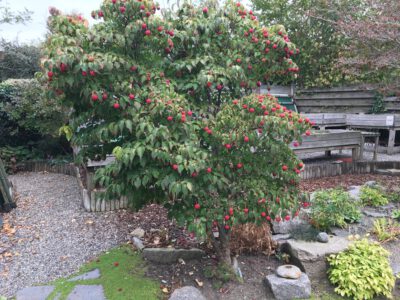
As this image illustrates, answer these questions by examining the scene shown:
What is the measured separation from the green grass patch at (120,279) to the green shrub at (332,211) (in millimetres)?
2164

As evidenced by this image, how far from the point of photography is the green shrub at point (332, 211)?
13.2 feet

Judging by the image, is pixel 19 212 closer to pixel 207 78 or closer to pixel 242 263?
pixel 242 263

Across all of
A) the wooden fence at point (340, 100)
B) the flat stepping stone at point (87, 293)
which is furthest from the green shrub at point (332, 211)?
the wooden fence at point (340, 100)

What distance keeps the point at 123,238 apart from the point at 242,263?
161 cm

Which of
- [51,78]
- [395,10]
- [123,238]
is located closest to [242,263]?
[123,238]

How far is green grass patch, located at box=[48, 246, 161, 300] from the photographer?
3031 millimetres

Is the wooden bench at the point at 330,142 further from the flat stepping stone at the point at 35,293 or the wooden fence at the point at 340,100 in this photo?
the flat stepping stone at the point at 35,293

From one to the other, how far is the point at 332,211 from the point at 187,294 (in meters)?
2.23

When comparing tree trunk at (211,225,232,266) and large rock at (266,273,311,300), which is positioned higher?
tree trunk at (211,225,232,266)

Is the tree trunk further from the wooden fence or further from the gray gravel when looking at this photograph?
the wooden fence

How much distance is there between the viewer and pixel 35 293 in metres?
3.15

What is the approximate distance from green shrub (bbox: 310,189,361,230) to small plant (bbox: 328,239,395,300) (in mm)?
705

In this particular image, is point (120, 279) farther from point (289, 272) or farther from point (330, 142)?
point (330, 142)

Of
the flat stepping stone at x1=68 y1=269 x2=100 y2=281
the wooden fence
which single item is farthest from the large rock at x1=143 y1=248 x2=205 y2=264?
the wooden fence
